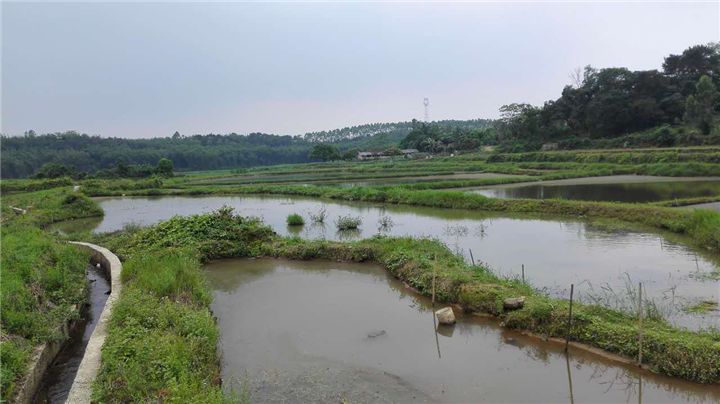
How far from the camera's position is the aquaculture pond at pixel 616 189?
1997cm

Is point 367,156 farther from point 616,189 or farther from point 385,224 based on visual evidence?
point 385,224

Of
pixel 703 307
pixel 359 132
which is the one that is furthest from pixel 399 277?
pixel 359 132

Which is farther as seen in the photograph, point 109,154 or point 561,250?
point 109,154

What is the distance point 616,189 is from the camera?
22906 millimetres

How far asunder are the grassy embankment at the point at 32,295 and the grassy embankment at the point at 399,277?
109 cm

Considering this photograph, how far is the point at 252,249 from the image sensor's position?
13883 millimetres

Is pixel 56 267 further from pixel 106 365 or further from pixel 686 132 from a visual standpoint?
pixel 686 132

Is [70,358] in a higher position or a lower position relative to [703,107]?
lower

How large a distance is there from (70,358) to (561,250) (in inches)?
434

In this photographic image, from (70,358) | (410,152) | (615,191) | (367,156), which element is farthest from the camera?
(367,156)

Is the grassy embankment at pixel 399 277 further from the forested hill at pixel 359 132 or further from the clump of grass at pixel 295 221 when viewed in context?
the forested hill at pixel 359 132

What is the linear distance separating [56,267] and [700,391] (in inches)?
472

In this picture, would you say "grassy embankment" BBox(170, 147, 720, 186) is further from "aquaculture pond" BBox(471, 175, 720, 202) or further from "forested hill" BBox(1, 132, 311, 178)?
"forested hill" BBox(1, 132, 311, 178)

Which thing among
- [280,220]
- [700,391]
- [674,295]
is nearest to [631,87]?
[280,220]
